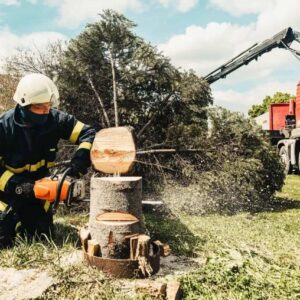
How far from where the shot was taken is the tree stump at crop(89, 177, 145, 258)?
3271 millimetres

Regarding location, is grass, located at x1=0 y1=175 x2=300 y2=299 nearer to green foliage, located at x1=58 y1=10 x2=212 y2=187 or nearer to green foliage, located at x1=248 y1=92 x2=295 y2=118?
green foliage, located at x1=58 y1=10 x2=212 y2=187

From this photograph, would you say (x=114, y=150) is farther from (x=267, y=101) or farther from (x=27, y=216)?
(x=267, y=101)

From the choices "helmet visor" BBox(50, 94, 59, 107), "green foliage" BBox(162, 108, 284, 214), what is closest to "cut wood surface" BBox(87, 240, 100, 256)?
"helmet visor" BBox(50, 94, 59, 107)

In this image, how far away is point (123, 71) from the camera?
5.83 metres

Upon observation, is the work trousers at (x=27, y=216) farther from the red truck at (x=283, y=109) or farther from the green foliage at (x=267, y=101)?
the green foliage at (x=267, y=101)

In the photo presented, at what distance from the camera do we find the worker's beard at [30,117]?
12.7 ft

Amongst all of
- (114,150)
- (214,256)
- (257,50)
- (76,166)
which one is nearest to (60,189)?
(76,166)

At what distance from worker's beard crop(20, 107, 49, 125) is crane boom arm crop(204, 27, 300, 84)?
26.3 feet

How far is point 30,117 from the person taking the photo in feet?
12.7

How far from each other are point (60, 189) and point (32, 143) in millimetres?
697

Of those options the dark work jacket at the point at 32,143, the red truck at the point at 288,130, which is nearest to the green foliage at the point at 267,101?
the red truck at the point at 288,130

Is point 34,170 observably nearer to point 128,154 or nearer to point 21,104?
point 21,104

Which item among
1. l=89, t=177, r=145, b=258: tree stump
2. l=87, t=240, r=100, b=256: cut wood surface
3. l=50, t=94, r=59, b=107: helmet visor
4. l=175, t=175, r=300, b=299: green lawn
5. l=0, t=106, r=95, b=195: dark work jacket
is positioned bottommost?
l=175, t=175, r=300, b=299: green lawn

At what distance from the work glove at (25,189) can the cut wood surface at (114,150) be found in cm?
62
